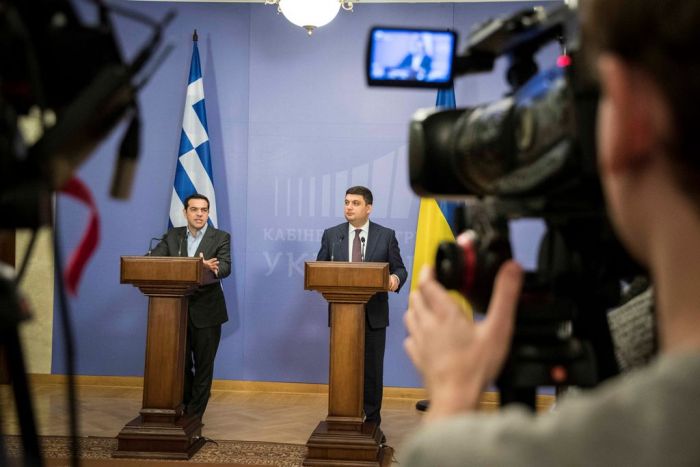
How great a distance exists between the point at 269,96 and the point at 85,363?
296 centimetres

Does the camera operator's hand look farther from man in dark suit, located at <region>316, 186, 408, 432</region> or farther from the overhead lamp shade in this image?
the overhead lamp shade

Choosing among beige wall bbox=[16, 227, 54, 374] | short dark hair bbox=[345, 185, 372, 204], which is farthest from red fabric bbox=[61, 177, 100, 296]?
beige wall bbox=[16, 227, 54, 374]

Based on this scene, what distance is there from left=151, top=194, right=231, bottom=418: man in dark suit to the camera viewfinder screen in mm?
4278

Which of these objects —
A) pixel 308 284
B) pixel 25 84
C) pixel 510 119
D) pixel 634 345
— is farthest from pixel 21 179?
pixel 308 284

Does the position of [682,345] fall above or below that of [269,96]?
below

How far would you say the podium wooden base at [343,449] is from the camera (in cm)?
438

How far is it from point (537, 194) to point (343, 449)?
3774 mm

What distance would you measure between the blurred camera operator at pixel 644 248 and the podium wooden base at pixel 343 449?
3.95m

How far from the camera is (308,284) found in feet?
14.6

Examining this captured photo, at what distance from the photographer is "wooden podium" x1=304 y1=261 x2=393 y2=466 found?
14.4 ft

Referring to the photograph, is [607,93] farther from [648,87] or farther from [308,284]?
[308,284]

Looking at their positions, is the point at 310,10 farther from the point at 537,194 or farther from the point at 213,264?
the point at 537,194

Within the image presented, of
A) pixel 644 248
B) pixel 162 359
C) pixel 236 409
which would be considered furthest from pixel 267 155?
pixel 644 248

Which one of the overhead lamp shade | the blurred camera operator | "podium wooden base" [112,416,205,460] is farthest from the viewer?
the overhead lamp shade
